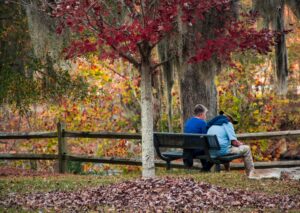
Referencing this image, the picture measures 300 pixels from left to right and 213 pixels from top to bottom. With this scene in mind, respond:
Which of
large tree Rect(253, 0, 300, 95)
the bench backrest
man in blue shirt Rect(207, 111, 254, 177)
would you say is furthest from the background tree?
large tree Rect(253, 0, 300, 95)

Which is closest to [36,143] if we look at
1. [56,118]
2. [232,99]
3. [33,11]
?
[56,118]

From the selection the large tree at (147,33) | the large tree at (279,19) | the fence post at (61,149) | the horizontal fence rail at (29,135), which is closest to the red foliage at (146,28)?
the large tree at (147,33)

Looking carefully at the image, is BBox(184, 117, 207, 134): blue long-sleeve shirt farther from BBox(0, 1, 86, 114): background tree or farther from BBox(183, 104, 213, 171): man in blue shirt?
BBox(0, 1, 86, 114): background tree

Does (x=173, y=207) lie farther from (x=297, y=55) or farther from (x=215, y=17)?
(x=297, y=55)

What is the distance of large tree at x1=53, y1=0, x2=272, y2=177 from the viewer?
34.9 ft

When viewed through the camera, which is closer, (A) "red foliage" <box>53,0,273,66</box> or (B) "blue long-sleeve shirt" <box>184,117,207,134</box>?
(A) "red foliage" <box>53,0,273,66</box>

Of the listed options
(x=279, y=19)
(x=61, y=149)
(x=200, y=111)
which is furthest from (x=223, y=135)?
(x=61, y=149)

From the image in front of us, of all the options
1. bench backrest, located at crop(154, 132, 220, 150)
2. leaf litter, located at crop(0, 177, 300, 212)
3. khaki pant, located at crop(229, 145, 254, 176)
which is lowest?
leaf litter, located at crop(0, 177, 300, 212)

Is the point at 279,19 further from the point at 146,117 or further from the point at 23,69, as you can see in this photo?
the point at 23,69

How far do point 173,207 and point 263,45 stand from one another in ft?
11.8

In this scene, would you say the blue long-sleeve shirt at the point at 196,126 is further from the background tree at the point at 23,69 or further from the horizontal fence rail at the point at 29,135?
the horizontal fence rail at the point at 29,135

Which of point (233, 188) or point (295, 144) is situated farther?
point (295, 144)

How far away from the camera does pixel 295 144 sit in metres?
23.6

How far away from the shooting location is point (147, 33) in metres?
10.5
